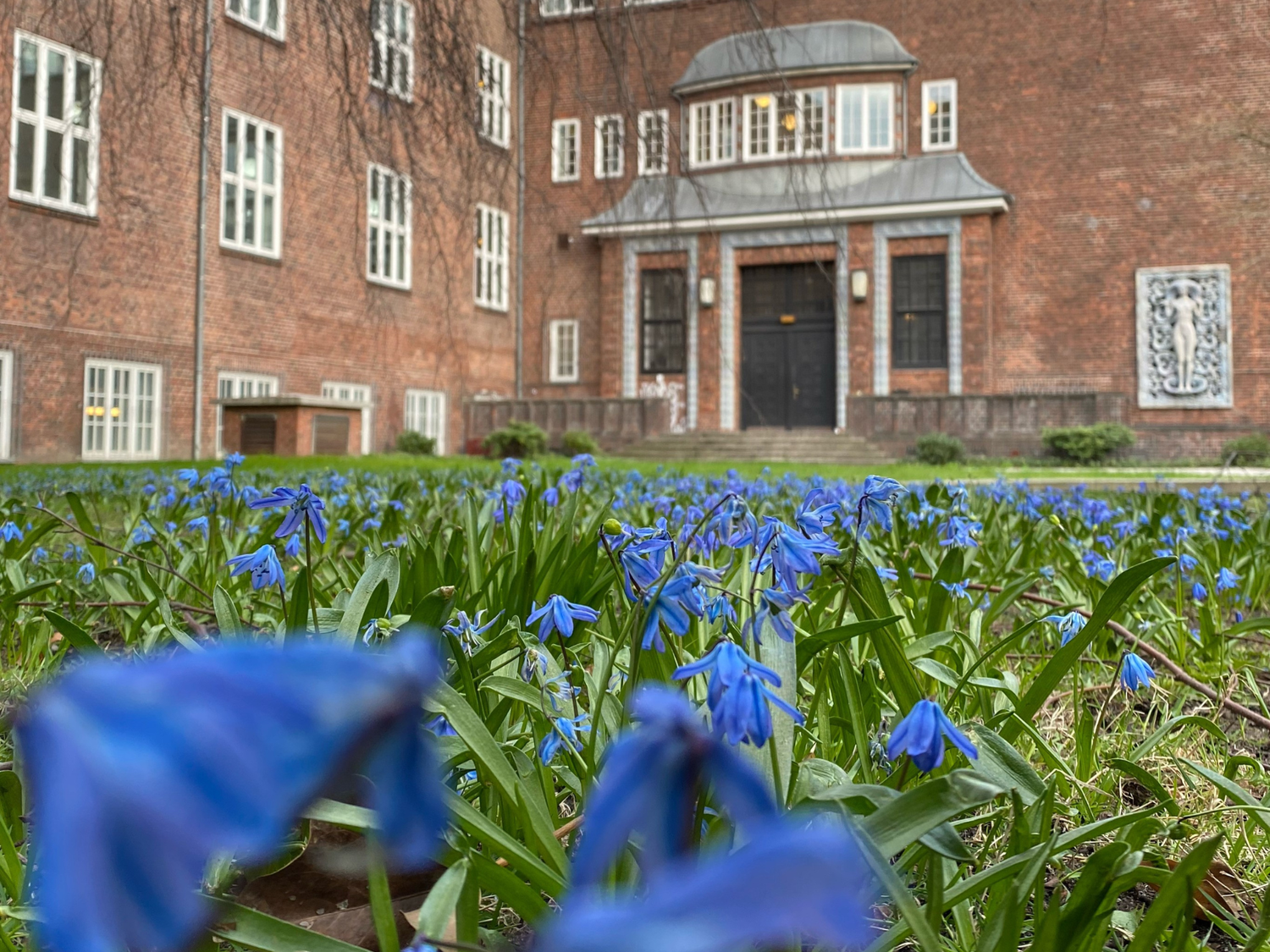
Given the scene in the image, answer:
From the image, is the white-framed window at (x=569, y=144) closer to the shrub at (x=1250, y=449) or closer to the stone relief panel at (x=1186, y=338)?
the stone relief panel at (x=1186, y=338)

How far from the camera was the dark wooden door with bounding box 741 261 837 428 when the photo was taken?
23.5m

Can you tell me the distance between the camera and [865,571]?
1922 millimetres

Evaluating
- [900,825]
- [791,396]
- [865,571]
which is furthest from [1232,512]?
[791,396]

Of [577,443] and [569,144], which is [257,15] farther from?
[569,144]

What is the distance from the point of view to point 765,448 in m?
20.8

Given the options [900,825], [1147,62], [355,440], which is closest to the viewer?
[900,825]

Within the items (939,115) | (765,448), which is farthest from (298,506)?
(939,115)

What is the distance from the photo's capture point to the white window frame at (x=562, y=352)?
1004 inches

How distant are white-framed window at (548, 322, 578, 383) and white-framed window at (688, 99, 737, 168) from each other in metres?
5.07

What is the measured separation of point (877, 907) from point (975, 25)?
24979 millimetres

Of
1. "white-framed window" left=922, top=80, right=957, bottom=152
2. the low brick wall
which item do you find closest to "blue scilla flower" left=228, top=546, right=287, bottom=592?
the low brick wall

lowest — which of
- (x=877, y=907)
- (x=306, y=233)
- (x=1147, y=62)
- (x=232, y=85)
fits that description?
(x=877, y=907)

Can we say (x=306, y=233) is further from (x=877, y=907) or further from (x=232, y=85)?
(x=877, y=907)

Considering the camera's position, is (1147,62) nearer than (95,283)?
No
